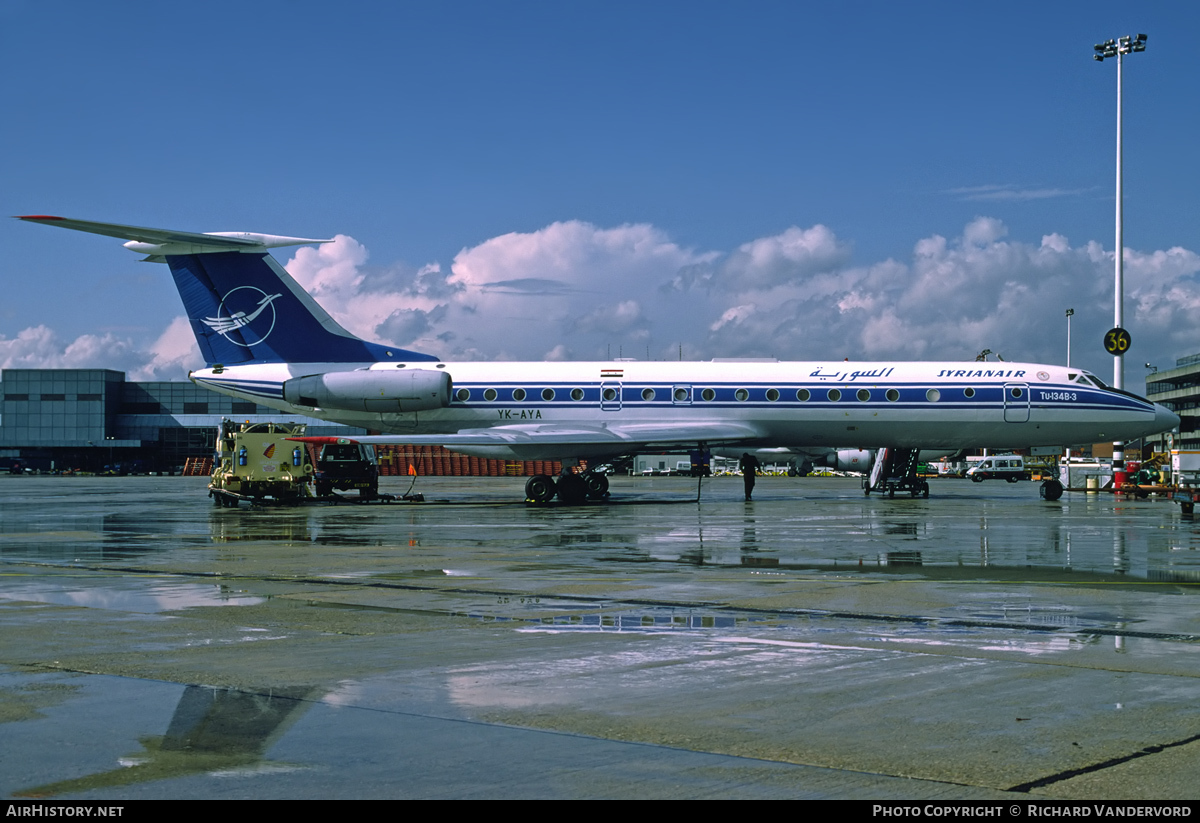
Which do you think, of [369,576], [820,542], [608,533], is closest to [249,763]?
[369,576]

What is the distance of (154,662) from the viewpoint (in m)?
7.72

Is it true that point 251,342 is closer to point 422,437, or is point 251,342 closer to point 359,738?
point 422,437

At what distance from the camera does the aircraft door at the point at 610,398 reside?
34.2m

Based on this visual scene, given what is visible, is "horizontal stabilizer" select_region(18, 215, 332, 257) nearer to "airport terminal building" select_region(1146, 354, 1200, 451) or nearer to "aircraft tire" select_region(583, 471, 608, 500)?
"aircraft tire" select_region(583, 471, 608, 500)

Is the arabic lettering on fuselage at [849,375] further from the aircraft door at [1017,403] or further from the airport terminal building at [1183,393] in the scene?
the airport terminal building at [1183,393]

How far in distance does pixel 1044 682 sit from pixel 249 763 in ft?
15.5

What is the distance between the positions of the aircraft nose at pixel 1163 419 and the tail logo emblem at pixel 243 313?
26878 millimetres

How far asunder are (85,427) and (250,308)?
348 ft

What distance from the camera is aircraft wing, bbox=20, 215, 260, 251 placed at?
2872 cm

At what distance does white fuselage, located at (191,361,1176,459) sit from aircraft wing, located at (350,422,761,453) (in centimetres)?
29

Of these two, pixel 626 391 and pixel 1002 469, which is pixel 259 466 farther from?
pixel 1002 469

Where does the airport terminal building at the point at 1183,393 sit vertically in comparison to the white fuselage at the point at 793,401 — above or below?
above

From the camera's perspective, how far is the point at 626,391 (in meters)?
34.2

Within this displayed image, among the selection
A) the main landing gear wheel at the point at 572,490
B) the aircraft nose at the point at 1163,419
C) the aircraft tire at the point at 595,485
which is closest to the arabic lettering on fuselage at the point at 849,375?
the aircraft tire at the point at 595,485
